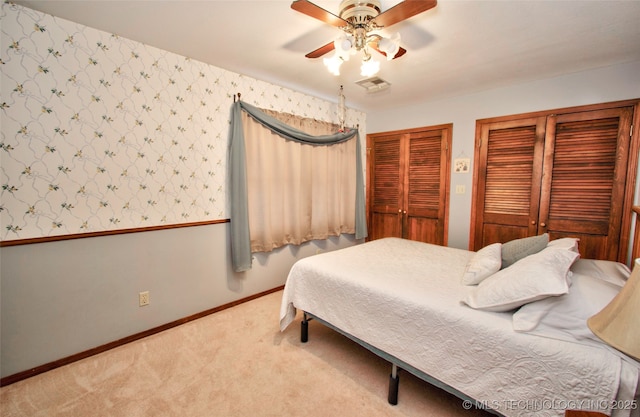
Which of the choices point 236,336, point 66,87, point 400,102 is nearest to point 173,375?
point 236,336

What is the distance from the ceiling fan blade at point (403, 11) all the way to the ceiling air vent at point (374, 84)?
4.24ft

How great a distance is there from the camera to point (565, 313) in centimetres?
122

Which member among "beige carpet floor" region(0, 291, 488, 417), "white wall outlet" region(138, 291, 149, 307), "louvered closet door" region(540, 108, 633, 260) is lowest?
"beige carpet floor" region(0, 291, 488, 417)

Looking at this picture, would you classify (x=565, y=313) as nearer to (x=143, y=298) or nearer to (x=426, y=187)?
(x=426, y=187)

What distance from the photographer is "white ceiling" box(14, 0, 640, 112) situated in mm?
1669

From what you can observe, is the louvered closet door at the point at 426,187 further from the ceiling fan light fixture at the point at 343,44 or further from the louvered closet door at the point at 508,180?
the ceiling fan light fixture at the point at 343,44

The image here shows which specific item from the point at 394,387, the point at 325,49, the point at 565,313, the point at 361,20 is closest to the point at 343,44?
the point at 361,20

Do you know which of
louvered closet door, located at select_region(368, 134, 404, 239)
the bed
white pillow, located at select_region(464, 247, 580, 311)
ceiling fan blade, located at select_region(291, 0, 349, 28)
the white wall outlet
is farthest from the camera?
louvered closet door, located at select_region(368, 134, 404, 239)

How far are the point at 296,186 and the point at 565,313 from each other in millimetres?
2603

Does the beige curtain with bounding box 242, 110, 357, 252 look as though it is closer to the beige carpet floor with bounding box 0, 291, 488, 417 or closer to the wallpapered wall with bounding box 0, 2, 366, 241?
the wallpapered wall with bounding box 0, 2, 366, 241

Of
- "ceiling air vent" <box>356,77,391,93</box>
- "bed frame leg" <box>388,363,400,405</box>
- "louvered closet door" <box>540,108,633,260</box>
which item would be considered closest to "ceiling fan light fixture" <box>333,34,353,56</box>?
"ceiling air vent" <box>356,77,391,93</box>

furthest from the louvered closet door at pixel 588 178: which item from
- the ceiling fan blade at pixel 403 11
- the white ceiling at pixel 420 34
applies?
the ceiling fan blade at pixel 403 11

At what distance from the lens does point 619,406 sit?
1030 millimetres

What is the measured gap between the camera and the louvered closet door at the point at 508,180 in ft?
9.59
